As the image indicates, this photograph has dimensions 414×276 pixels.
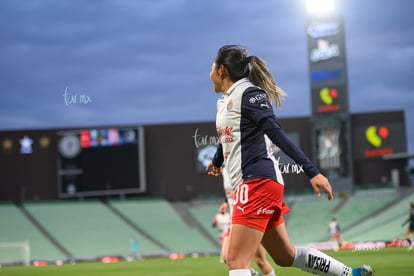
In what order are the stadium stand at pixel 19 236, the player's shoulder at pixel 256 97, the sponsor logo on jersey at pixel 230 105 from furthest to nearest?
the stadium stand at pixel 19 236, the sponsor logo on jersey at pixel 230 105, the player's shoulder at pixel 256 97

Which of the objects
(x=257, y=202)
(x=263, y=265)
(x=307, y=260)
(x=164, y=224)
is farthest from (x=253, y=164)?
(x=164, y=224)

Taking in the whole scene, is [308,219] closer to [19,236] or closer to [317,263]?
[19,236]

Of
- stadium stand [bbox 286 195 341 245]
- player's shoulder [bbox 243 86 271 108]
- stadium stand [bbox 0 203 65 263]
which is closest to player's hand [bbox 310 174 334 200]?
player's shoulder [bbox 243 86 271 108]

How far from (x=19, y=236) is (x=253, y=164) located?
141 ft

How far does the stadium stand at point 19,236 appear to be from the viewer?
4456 cm

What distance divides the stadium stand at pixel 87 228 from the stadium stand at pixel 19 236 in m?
0.82

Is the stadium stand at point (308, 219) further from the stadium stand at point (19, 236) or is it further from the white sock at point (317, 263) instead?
the white sock at point (317, 263)

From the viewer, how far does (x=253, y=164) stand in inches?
260

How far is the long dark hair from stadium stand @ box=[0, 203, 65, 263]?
123 feet

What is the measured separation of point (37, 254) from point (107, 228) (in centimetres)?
550

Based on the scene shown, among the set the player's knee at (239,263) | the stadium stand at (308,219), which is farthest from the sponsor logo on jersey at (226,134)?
the stadium stand at (308,219)

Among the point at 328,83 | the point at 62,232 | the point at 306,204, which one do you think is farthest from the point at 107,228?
the point at 328,83

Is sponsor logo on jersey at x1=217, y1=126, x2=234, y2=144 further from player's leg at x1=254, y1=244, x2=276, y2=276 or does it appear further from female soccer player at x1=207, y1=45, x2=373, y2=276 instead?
player's leg at x1=254, y1=244, x2=276, y2=276

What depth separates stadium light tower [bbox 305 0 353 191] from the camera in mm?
46656
